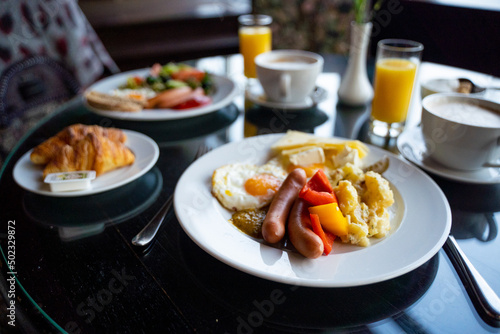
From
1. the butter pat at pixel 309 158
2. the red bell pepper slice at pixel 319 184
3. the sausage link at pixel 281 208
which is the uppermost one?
the red bell pepper slice at pixel 319 184

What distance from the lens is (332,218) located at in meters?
0.99

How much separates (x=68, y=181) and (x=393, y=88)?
4.57ft

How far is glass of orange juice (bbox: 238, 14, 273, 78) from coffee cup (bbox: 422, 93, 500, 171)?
1.29 metres

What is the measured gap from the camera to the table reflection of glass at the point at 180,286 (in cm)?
84

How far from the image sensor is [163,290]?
0.94m

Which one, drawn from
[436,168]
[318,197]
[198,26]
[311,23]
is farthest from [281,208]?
[198,26]

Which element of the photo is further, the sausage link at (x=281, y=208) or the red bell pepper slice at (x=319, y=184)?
the red bell pepper slice at (x=319, y=184)

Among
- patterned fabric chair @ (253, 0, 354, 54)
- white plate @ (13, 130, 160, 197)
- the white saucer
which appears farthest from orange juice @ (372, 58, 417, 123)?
patterned fabric chair @ (253, 0, 354, 54)

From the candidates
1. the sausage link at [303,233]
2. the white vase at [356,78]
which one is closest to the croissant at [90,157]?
the sausage link at [303,233]

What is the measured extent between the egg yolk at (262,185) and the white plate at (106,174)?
0.40 m

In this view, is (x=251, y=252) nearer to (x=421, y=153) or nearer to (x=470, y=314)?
(x=470, y=314)

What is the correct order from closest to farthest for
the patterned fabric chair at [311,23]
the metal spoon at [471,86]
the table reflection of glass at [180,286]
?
the table reflection of glass at [180,286] → the metal spoon at [471,86] → the patterned fabric chair at [311,23]

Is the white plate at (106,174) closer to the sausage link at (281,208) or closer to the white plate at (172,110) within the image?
the white plate at (172,110)

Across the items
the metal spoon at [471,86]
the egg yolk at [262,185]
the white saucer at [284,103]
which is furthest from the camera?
the white saucer at [284,103]
